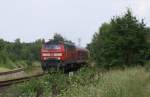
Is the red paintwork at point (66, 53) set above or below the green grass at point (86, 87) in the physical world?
above

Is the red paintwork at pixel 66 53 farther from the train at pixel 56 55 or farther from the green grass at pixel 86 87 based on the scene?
the green grass at pixel 86 87

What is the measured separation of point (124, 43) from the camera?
3303 cm

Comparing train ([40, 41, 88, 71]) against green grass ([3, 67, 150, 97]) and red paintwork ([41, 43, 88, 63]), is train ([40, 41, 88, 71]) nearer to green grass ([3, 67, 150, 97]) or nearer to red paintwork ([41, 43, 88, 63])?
red paintwork ([41, 43, 88, 63])

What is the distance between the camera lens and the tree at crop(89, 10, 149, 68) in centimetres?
3316

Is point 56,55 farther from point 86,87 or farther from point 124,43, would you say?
point 86,87

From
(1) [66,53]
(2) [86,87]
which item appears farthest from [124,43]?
(2) [86,87]

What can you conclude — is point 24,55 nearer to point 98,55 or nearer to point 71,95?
point 98,55

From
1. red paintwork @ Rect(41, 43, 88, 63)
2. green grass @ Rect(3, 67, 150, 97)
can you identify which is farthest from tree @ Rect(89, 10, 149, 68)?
red paintwork @ Rect(41, 43, 88, 63)

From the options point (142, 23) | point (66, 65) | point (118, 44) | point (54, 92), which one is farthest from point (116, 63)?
point (54, 92)

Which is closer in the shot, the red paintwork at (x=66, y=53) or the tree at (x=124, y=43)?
the tree at (x=124, y=43)

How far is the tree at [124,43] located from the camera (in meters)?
33.2

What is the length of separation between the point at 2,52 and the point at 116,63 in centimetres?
2652

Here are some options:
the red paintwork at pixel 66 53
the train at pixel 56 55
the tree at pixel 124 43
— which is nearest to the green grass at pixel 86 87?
the tree at pixel 124 43

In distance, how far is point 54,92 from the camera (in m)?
18.8
